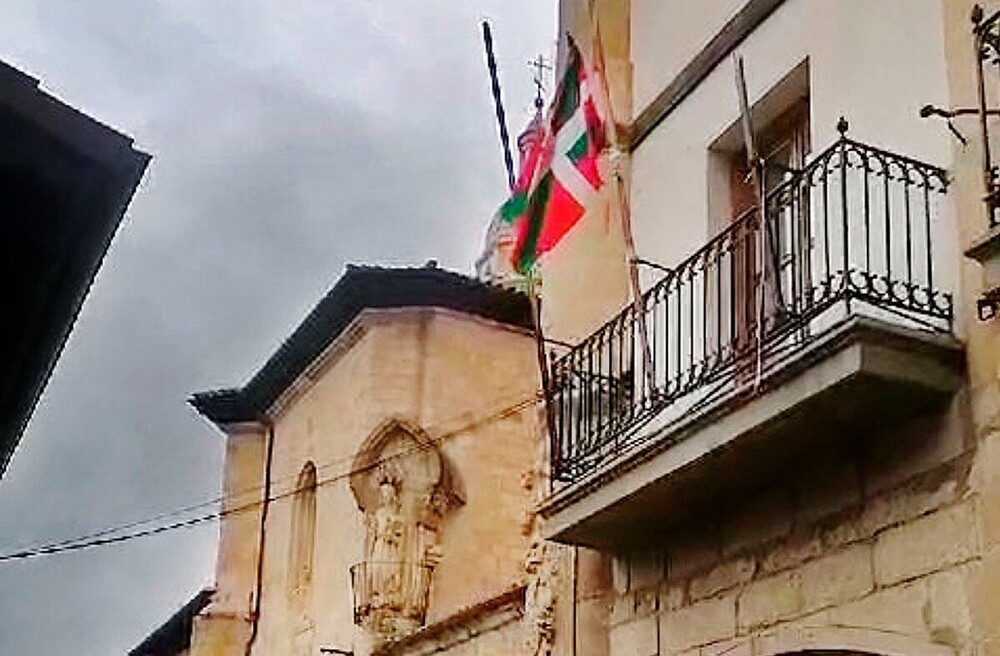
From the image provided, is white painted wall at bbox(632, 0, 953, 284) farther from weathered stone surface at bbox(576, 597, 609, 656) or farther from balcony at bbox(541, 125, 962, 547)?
weathered stone surface at bbox(576, 597, 609, 656)

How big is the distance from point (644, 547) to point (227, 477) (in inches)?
570

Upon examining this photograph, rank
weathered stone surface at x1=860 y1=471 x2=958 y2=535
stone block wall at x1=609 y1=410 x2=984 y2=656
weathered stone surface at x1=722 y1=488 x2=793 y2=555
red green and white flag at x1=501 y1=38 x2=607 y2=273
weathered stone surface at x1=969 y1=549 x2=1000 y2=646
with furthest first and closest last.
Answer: red green and white flag at x1=501 y1=38 x2=607 y2=273 → weathered stone surface at x1=722 y1=488 x2=793 y2=555 → weathered stone surface at x1=860 y1=471 x2=958 y2=535 → stone block wall at x1=609 y1=410 x2=984 y2=656 → weathered stone surface at x1=969 y1=549 x2=1000 y2=646

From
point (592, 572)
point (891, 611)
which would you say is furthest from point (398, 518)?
point (891, 611)

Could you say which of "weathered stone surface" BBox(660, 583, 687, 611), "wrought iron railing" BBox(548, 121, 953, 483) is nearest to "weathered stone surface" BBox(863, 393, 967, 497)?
"wrought iron railing" BBox(548, 121, 953, 483)

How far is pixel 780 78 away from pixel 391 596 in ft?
30.6

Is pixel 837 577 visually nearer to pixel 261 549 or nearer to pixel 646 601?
pixel 646 601

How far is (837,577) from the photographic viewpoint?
7.67m

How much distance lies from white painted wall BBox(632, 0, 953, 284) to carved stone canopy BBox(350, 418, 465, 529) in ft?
25.0

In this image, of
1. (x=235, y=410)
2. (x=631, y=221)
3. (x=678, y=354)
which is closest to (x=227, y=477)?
(x=235, y=410)

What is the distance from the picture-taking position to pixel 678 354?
29.8 feet

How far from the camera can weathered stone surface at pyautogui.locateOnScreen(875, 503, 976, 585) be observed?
6.86 meters

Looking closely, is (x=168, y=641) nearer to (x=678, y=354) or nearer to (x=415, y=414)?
(x=415, y=414)

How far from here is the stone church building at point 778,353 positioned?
278 inches

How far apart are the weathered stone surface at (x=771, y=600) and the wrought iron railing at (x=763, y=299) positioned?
3.00ft
